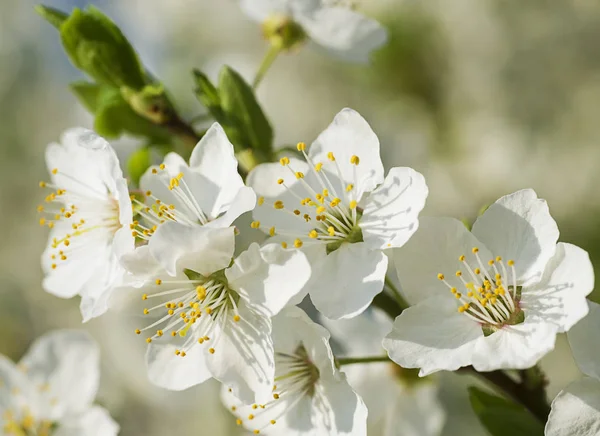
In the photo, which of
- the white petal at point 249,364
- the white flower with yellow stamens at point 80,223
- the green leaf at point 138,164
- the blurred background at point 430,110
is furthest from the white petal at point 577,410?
the blurred background at point 430,110

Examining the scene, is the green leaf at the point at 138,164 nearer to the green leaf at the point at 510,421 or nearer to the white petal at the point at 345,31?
the white petal at the point at 345,31

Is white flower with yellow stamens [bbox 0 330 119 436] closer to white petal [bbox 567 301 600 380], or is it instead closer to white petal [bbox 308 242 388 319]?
white petal [bbox 308 242 388 319]

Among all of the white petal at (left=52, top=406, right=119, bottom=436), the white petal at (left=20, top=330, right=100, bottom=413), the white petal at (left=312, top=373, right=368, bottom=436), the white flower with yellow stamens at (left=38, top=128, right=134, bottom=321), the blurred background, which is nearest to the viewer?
the white petal at (left=312, top=373, right=368, bottom=436)

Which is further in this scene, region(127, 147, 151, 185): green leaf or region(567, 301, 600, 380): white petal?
region(127, 147, 151, 185): green leaf

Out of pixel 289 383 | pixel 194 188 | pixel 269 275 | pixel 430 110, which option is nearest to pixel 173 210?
pixel 194 188

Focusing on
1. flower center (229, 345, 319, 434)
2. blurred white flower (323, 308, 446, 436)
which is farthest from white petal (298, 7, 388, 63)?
flower center (229, 345, 319, 434)

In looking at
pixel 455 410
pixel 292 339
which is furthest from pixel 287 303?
pixel 455 410

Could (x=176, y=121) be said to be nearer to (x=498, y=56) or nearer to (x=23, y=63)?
(x=498, y=56)
